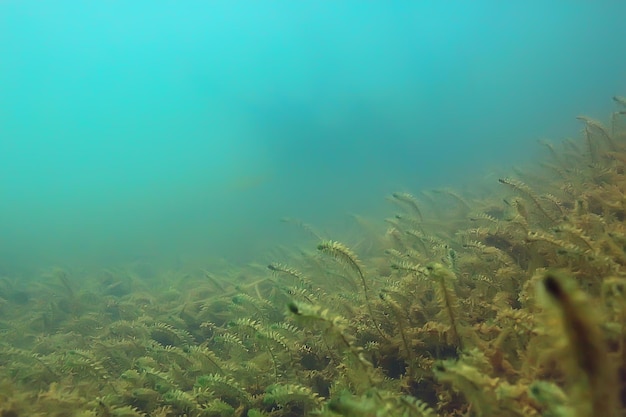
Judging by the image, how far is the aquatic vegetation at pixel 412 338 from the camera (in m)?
1.88

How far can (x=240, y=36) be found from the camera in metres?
126

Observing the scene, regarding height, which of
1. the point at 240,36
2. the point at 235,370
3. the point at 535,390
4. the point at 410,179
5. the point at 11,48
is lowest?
the point at 235,370

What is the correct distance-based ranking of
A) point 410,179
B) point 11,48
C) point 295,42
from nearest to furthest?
1. point 410,179
2. point 11,48
3. point 295,42

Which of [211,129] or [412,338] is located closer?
[412,338]

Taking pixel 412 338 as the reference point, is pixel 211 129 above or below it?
above

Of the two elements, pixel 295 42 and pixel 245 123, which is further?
pixel 295 42

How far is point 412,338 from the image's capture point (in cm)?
318

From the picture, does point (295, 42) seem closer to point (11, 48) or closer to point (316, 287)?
point (11, 48)

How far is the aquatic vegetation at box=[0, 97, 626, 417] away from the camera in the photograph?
1875mm

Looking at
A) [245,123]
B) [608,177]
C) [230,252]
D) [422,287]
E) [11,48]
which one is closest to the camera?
[422,287]

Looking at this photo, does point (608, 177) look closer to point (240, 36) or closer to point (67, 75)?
point (240, 36)

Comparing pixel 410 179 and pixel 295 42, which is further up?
pixel 295 42

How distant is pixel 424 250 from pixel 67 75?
15179cm

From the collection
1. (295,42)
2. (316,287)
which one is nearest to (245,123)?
(316,287)
